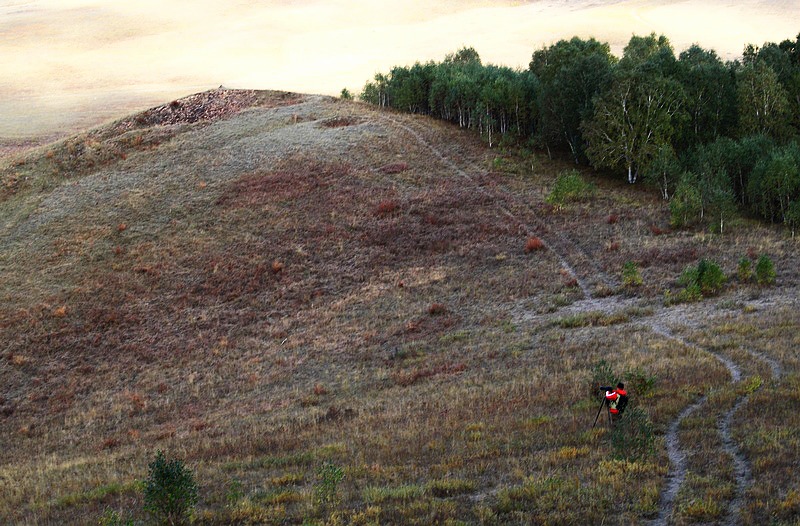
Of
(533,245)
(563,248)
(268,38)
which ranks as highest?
(268,38)

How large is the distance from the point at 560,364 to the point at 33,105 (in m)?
106

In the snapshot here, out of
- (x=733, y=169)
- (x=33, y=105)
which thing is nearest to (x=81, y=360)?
(x=733, y=169)

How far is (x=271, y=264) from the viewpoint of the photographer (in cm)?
4662

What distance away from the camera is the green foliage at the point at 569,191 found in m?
50.3

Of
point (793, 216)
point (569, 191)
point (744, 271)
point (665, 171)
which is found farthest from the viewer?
point (569, 191)

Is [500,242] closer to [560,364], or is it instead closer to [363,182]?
[363,182]

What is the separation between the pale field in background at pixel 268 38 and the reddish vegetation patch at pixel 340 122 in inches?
1495

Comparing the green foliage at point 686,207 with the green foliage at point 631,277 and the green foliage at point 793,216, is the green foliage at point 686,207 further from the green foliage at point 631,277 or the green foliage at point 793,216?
the green foliage at point 631,277

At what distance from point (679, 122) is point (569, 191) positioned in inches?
427

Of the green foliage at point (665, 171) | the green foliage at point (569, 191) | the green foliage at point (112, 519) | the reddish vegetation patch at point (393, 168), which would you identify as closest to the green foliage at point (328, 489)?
the green foliage at point (112, 519)

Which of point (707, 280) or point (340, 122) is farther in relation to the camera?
point (340, 122)

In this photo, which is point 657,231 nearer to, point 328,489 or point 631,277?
point 631,277

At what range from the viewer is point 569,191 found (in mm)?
50594

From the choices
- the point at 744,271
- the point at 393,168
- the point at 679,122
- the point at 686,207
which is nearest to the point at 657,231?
the point at 686,207
